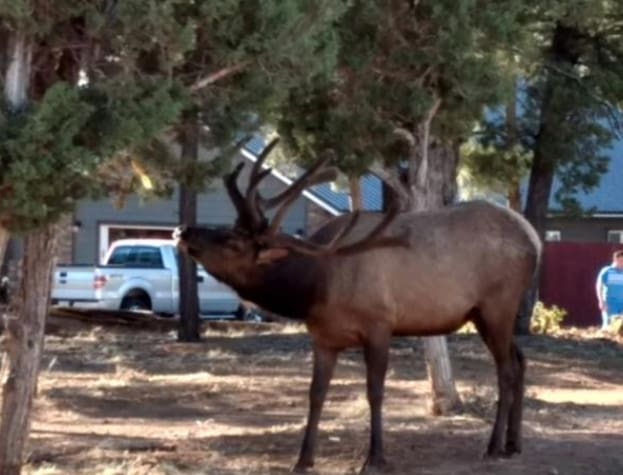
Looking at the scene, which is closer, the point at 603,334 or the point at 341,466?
the point at 341,466

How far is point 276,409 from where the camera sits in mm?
17578

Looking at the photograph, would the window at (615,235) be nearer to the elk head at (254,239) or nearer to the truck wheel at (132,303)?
the truck wheel at (132,303)

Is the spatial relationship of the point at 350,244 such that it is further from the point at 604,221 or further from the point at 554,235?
the point at 604,221

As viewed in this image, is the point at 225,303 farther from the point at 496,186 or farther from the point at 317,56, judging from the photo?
the point at 317,56

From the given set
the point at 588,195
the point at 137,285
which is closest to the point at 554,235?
the point at 588,195

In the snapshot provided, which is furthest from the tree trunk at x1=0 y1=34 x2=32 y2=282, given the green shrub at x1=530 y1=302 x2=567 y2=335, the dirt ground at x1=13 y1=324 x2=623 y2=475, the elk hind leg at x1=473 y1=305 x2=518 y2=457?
the green shrub at x1=530 y1=302 x2=567 y2=335

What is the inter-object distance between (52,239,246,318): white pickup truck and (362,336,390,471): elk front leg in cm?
2364

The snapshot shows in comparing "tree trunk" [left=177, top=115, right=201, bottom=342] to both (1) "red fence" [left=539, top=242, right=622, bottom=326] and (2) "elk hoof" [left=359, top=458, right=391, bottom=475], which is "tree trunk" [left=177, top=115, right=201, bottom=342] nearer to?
(2) "elk hoof" [left=359, top=458, right=391, bottom=475]

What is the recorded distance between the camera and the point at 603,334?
28578 millimetres

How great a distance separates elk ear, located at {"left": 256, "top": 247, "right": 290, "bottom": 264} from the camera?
11438mm

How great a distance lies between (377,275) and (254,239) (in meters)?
0.98

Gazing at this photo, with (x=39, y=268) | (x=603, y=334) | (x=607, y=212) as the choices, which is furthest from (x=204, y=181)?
(x=607, y=212)

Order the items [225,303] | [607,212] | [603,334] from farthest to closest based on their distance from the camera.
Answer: [607,212], [225,303], [603,334]

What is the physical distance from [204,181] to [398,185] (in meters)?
3.57
